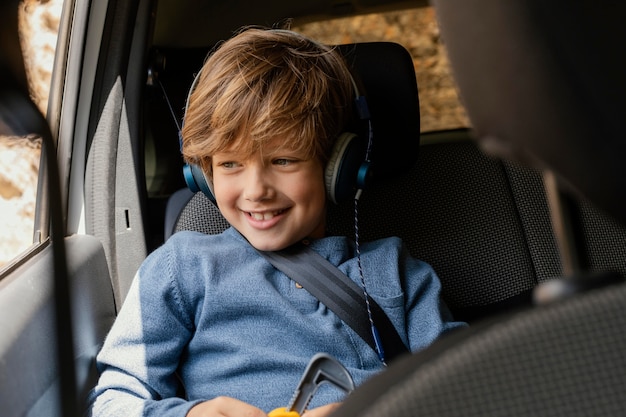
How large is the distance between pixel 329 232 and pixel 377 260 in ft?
0.58

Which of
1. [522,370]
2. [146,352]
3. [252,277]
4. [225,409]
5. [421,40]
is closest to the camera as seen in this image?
[522,370]

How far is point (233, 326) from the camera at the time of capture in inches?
56.7

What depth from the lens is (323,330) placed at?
4.73ft

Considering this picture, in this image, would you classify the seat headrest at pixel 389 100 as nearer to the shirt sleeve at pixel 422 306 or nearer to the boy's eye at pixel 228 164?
the shirt sleeve at pixel 422 306

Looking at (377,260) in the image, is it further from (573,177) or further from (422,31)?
(422,31)

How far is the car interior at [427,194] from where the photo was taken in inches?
23.0

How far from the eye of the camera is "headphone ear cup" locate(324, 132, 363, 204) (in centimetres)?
143

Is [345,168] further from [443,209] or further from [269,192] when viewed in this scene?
[443,209]

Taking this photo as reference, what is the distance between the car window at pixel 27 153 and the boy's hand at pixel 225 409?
0.42 metres

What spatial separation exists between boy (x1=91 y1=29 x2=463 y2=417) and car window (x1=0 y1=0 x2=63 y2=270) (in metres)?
0.26

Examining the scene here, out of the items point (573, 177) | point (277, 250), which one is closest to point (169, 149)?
point (277, 250)

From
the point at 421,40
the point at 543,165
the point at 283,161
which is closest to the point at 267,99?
the point at 283,161

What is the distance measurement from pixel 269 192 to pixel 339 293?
22cm

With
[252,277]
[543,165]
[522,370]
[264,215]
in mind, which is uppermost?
[543,165]
